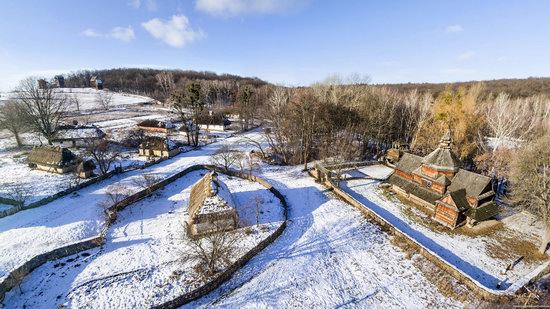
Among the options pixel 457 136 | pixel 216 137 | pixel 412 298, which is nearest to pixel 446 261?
pixel 412 298

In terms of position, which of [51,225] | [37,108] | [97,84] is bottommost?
[51,225]

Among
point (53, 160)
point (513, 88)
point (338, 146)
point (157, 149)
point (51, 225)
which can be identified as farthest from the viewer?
point (513, 88)

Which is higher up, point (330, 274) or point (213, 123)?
point (213, 123)

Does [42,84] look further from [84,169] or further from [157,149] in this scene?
[84,169]

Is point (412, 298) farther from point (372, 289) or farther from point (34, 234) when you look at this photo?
point (34, 234)

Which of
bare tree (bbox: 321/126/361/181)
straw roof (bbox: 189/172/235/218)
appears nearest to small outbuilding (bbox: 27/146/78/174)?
straw roof (bbox: 189/172/235/218)

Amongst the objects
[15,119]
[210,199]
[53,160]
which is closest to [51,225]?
[210,199]

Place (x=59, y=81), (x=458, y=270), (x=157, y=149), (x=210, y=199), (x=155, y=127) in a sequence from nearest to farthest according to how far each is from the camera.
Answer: (x=458, y=270) → (x=210, y=199) → (x=157, y=149) → (x=155, y=127) → (x=59, y=81)
